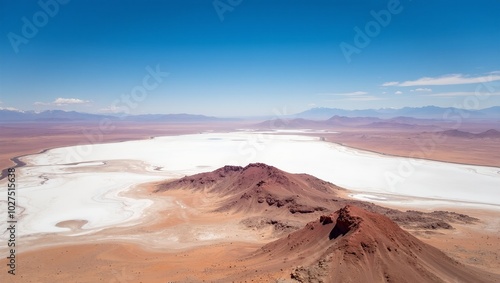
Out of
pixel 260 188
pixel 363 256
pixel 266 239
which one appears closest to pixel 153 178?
pixel 260 188

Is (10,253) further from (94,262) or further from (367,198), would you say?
(367,198)

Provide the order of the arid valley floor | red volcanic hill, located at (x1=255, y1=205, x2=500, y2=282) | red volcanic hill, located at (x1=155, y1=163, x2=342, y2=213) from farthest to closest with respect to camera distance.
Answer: red volcanic hill, located at (x1=155, y1=163, x2=342, y2=213)
the arid valley floor
red volcanic hill, located at (x1=255, y1=205, x2=500, y2=282)

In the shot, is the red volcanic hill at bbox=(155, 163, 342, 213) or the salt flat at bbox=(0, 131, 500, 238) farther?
the salt flat at bbox=(0, 131, 500, 238)

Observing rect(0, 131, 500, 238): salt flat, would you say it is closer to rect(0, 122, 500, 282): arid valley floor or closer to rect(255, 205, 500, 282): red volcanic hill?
rect(0, 122, 500, 282): arid valley floor

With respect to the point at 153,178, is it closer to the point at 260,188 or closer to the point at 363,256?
the point at 260,188

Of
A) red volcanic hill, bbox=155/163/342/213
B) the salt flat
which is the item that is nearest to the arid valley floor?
red volcanic hill, bbox=155/163/342/213

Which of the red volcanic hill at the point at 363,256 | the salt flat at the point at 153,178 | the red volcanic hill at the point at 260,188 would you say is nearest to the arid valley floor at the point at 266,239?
the red volcanic hill at the point at 363,256

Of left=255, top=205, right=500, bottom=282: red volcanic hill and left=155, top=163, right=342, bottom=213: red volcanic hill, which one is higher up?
left=255, top=205, right=500, bottom=282: red volcanic hill

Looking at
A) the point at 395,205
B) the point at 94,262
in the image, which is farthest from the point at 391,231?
the point at 395,205
